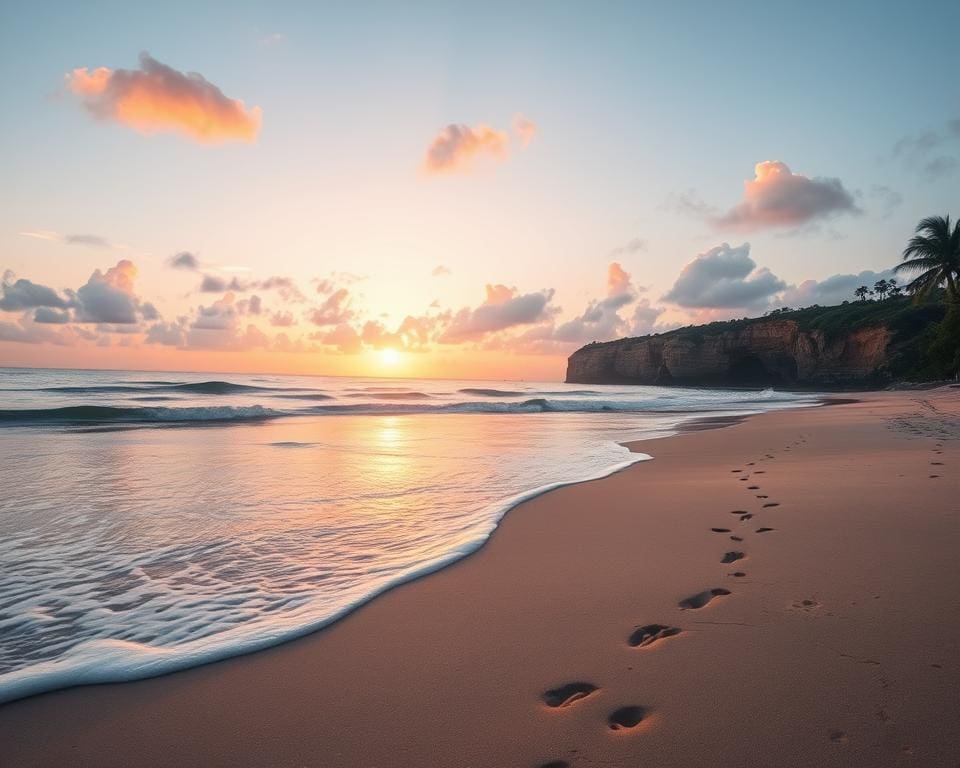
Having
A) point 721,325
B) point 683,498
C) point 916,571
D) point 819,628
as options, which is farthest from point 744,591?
point 721,325

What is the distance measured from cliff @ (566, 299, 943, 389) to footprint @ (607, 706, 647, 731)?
4658 centimetres

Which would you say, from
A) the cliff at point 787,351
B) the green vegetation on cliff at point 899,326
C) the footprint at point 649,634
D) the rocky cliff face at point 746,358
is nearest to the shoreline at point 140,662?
the footprint at point 649,634

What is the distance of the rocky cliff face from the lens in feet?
152

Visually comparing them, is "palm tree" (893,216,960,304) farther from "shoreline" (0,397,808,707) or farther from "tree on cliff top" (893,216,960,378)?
"shoreline" (0,397,808,707)

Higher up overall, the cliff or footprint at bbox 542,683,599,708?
the cliff

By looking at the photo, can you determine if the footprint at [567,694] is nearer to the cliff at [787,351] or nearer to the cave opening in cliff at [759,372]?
the cliff at [787,351]

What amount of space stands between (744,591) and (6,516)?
230 inches

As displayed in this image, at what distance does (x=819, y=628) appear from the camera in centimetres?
228

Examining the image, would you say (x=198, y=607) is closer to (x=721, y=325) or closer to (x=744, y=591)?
(x=744, y=591)

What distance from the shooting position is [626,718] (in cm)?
177

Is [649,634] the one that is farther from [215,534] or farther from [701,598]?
[215,534]

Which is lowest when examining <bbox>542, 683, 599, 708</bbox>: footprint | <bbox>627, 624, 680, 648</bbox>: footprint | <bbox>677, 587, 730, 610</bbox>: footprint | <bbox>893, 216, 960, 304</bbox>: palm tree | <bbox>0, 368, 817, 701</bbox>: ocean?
<bbox>0, 368, 817, 701</bbox>: ocean

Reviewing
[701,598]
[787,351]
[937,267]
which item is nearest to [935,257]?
[937,267]

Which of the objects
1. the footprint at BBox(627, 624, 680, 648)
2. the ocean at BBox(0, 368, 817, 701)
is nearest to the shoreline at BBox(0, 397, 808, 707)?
the ocean at BBox(0, 368, 817, 701)
